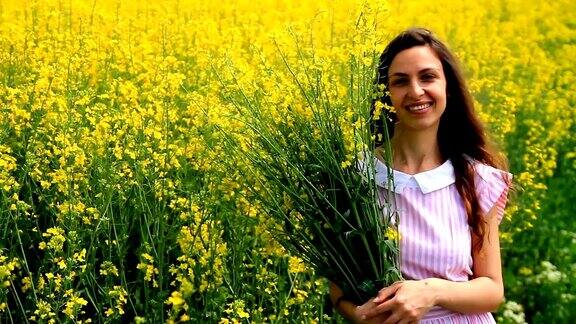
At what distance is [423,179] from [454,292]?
1.12 ft

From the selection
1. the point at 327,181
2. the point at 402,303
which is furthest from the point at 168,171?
the point at 402,303

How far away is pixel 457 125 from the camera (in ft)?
10.5

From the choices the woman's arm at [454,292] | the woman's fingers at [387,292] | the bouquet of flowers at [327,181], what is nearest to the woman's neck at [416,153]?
the bouquet of flowers at [327,181]

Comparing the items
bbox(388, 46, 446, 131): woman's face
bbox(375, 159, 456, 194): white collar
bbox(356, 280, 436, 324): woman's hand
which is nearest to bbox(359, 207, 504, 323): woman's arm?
bbox(356, 280, 436, 324): woman's hand

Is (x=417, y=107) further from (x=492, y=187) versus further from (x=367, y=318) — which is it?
(x=367, y=318)

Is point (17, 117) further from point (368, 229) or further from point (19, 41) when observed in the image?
point (368, 229)

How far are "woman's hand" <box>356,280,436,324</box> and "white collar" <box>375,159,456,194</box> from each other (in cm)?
33

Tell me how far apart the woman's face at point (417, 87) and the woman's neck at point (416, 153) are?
4cm

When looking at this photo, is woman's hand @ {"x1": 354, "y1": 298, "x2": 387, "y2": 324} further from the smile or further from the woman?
the smile

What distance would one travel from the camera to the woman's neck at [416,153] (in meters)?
3.09

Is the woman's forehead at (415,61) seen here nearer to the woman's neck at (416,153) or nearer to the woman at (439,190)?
the woman at (439,190)

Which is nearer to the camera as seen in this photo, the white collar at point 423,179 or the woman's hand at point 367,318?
the woman's hand at point 367,318

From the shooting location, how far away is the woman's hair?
3.04 m

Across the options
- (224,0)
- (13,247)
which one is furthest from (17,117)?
(224,0)
